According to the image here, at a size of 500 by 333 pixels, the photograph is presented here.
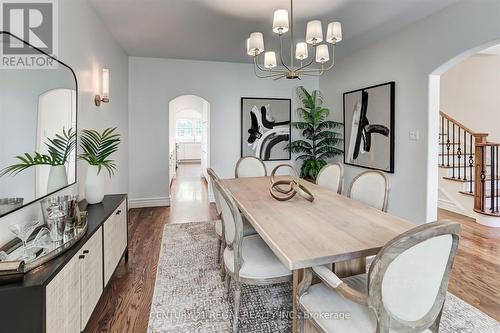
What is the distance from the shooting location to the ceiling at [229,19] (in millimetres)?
2883

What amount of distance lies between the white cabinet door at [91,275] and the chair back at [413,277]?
1560mm

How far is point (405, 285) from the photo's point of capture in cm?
108

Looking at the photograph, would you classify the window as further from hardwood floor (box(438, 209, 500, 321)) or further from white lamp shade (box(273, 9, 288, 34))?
hardwood floor (box(438, 209, 500, 321))

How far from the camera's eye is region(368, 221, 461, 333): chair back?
1007mm

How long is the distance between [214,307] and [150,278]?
0.78 metres

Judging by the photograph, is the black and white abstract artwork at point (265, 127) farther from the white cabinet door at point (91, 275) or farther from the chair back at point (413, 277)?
the chair back at point (413, 277)

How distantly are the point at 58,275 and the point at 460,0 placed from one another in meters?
4.00

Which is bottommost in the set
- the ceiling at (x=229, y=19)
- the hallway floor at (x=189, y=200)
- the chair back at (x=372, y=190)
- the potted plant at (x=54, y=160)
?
the hallway floor at (x=189, y=200)

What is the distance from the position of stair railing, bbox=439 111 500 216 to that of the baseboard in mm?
4992

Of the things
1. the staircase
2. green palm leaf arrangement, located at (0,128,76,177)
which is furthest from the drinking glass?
the staircase

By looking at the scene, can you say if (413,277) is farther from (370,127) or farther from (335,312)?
(370,127)

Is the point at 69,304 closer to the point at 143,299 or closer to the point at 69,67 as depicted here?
the point at 143,299

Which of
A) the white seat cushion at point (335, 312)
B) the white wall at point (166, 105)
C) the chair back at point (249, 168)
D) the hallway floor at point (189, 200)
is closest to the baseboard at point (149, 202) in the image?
the white wall at point (166, 105)

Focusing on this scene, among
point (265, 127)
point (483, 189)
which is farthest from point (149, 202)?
point (483, 189)
